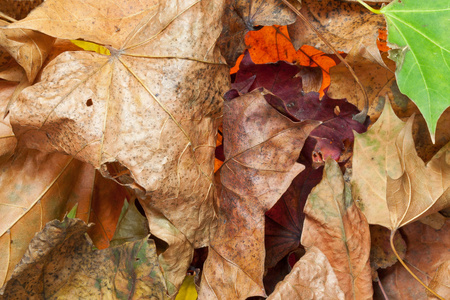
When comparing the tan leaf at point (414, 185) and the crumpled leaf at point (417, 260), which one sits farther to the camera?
the crumpled leaf at point (417, 260)

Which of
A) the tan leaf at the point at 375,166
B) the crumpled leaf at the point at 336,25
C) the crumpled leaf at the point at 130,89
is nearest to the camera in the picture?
the crumpled leaf at the point at 130,89

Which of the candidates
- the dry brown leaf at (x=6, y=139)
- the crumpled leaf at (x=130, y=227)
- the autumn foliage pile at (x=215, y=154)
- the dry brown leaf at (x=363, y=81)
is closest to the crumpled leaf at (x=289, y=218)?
the autumn foliage pile at (x=215, y=154)

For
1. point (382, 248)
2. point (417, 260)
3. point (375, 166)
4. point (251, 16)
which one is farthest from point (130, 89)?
point (417, 260)

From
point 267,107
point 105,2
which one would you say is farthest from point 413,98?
point 105,2

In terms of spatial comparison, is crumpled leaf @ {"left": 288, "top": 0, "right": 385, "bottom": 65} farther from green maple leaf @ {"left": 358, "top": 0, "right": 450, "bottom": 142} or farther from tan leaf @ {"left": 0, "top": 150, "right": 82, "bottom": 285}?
tan leaf @ {"left": 0, "top": 150, "right": 82, "bottom": 285}

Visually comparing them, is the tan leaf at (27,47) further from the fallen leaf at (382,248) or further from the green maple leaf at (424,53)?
the fallen leaf at (382,248)

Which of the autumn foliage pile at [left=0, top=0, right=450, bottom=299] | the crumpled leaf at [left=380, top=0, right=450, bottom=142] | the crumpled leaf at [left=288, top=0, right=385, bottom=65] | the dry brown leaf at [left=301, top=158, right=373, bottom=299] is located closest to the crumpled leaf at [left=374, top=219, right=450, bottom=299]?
the autumn foliage pile at [left=0, top=0, right=450, bottom=299]

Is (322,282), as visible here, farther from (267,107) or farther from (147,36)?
(147,36)
